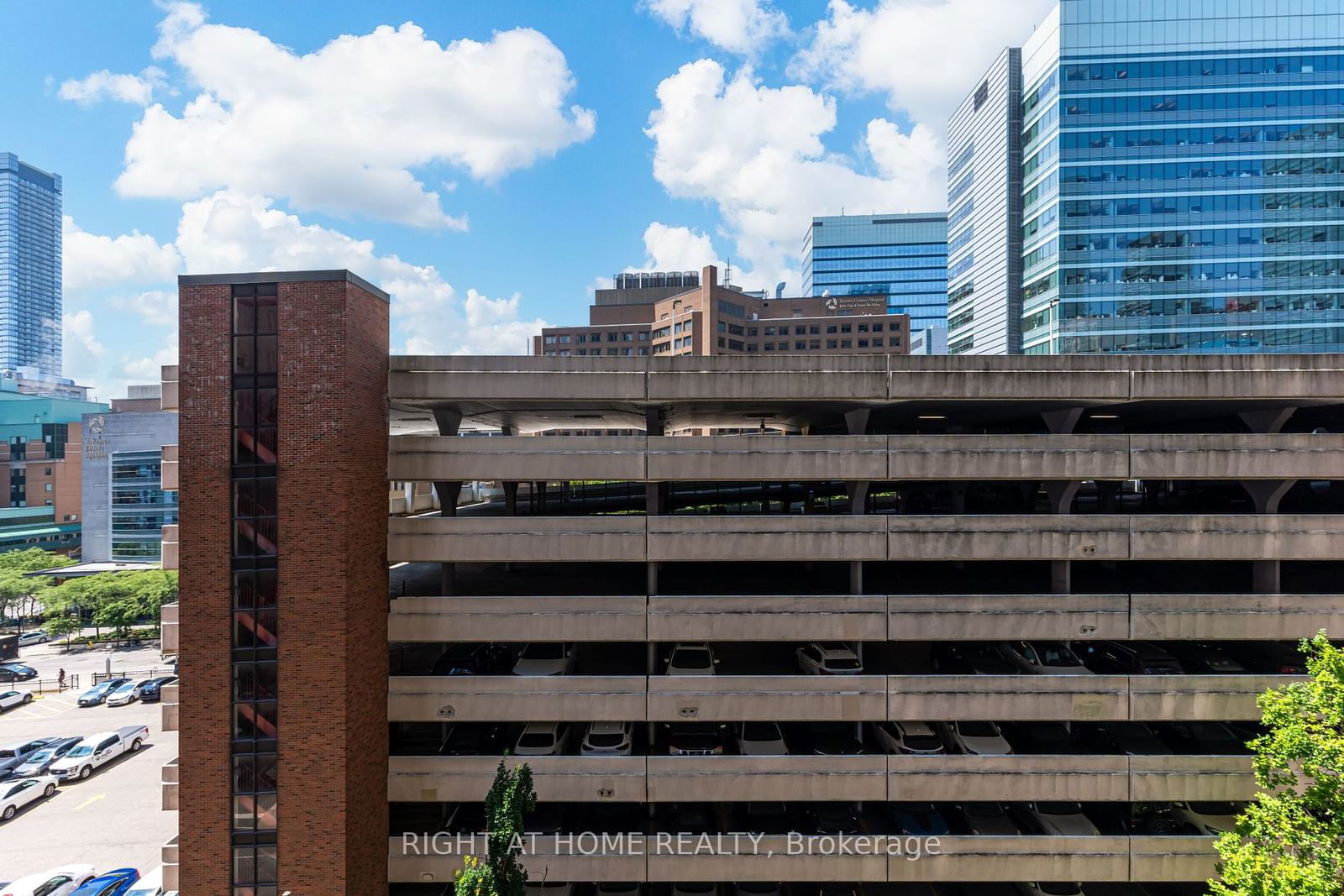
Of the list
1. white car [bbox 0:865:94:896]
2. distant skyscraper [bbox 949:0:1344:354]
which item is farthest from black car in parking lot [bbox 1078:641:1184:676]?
distant skyscraper [bbox 949:0:1344:354]

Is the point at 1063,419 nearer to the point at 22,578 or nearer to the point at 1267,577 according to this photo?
the point at 1267,577

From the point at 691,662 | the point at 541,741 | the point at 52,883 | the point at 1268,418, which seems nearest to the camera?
the point at 541,741

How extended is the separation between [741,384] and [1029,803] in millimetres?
16819

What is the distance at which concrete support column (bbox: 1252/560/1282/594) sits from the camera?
57.0 feet

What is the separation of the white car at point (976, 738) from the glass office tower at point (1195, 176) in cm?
6385

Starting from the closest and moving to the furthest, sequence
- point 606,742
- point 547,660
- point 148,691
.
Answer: point 606,742 < point 547,660 < point 148,691

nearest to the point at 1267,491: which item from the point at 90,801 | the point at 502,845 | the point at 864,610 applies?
the point at 864,610

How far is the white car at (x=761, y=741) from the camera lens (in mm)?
17172

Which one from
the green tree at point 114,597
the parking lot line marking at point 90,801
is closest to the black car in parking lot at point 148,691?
the green tree at point 114,597

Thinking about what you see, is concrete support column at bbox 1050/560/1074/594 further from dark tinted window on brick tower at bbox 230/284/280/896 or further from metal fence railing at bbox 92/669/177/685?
metal fence railing at bbox 92/669/177/685

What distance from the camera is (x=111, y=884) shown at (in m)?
22.0

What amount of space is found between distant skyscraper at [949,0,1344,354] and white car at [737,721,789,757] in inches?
2621

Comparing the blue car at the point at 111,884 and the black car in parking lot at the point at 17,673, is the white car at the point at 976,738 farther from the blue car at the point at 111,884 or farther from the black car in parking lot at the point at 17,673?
the black car in parking lot at the point at 17,673

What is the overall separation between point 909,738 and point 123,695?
5464 cm
